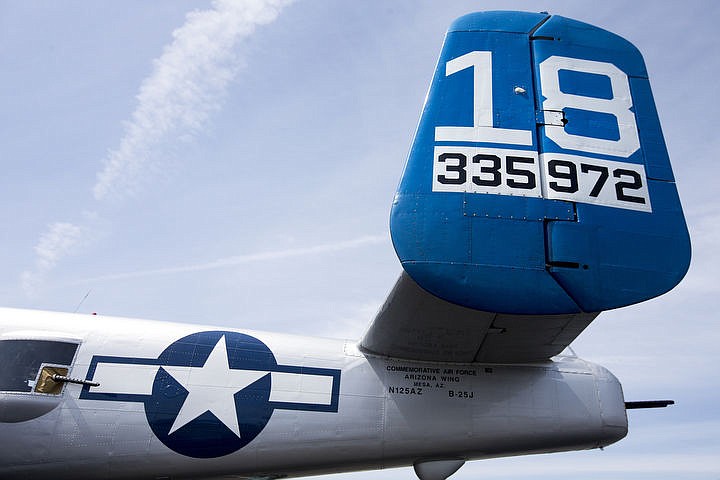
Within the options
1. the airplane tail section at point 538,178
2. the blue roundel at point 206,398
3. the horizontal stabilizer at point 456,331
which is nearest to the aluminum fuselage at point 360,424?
the blue roundel at point 206,398

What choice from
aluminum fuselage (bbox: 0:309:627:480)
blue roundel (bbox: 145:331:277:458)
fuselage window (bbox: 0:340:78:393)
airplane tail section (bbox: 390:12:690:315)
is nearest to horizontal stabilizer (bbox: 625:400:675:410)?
aluminum fuselage (bbox: 0:309:627:480)

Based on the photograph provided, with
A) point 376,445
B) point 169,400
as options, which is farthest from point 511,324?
point 169,400

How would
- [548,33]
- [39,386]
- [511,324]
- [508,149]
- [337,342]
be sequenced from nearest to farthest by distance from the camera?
1. [508,149]
2. [511,324]
3. [548,33]
4. [39,386]
5. [337,342]

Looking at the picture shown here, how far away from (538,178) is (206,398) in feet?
13.8

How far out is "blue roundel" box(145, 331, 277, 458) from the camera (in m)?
5.80

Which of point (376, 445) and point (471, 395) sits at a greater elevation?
point (471, 395)

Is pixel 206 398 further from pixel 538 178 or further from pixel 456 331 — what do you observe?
pixel 538 178

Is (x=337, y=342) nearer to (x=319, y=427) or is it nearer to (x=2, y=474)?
(x=319, y=427)

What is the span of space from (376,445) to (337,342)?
135cm

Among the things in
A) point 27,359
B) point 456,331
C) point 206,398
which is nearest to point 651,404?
point 456,331

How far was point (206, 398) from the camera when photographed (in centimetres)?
596

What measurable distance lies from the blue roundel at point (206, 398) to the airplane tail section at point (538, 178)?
2.89m

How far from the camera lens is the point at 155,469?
5777mm

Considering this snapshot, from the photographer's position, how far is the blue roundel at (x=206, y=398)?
19.0ft
